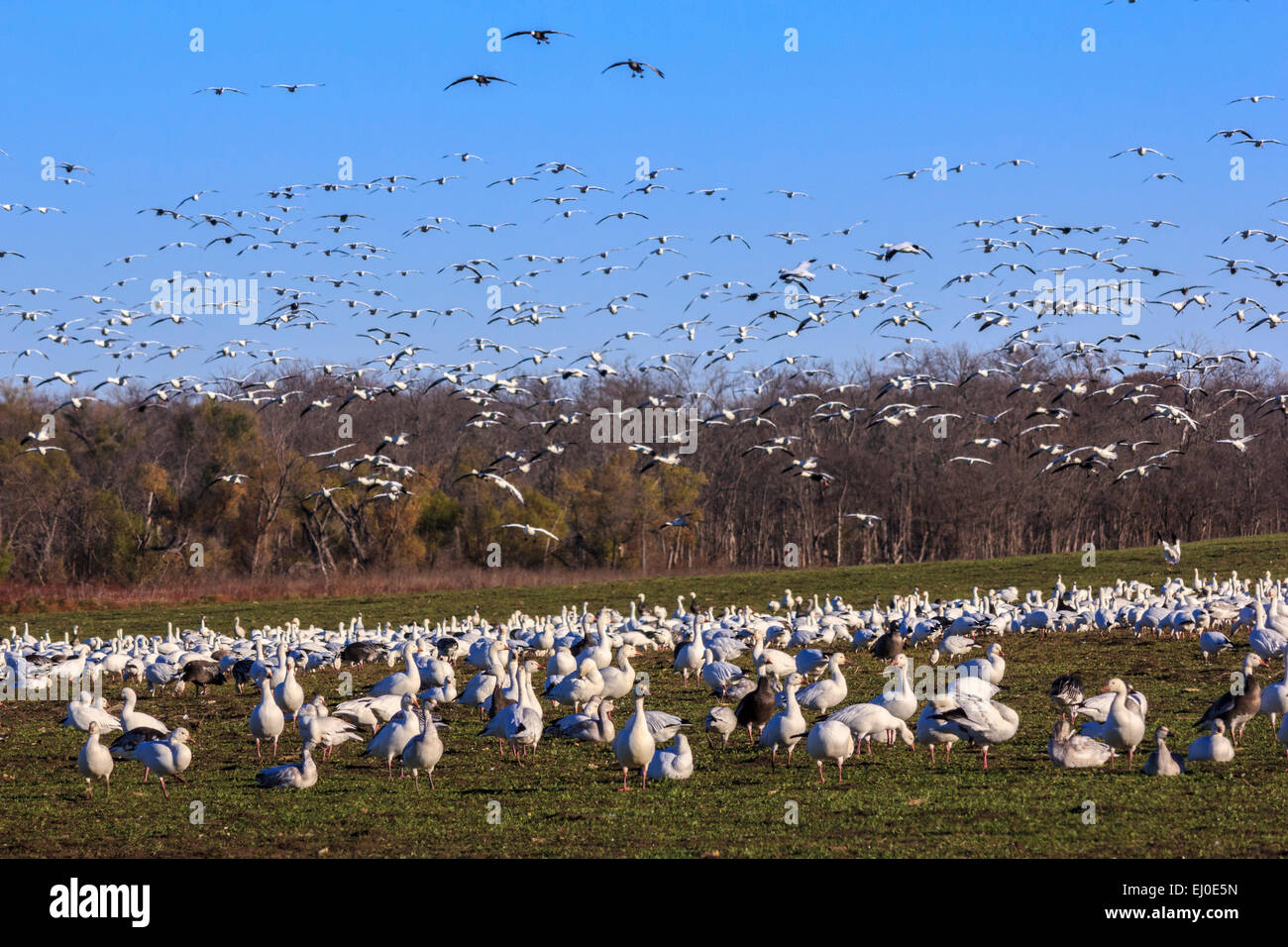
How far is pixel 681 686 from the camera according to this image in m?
22.2

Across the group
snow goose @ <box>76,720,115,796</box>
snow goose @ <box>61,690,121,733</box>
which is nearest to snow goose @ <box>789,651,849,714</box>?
snow goose @ <box>76,720,115,796</box>

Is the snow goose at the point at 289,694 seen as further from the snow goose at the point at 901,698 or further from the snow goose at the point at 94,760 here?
the snow goose at the point at 901,698

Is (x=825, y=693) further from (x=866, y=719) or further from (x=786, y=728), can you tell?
(x=866, y=719)

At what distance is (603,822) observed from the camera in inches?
472

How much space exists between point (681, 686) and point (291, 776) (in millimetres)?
9295

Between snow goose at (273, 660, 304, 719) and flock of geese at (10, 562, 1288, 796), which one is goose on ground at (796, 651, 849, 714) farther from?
snow goose at (273, 660, 304, 719)

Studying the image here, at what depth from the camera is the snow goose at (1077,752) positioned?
1340 cm

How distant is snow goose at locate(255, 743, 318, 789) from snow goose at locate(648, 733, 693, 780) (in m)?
3.52

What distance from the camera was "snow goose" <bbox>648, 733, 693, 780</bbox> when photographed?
13.6m

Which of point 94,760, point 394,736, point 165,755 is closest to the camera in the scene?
point 94,760

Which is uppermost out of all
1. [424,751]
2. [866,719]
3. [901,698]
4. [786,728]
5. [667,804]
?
[901,698]

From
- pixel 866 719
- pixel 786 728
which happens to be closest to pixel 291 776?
pixel 786 728
